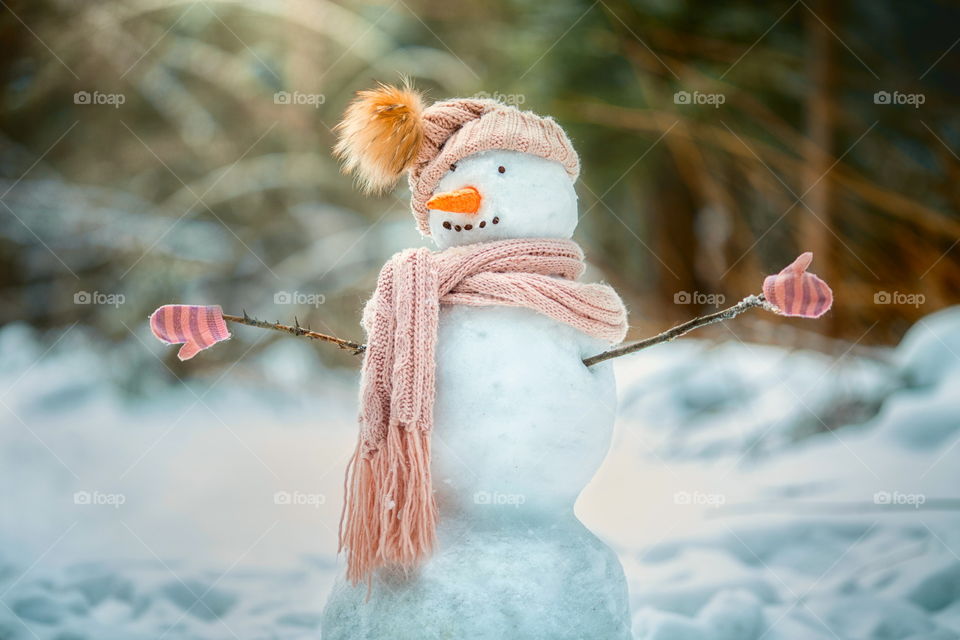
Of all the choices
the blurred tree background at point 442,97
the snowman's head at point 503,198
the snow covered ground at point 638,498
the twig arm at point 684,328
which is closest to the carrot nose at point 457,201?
the snowman's head at point 503,198

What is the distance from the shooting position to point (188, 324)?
1.02 meters

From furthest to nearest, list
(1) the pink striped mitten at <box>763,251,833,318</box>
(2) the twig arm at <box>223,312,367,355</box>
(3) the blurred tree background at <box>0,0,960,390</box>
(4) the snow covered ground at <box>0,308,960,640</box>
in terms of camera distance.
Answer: (3) the blurred tree background at <box>0,0,960,390</box> < (4) the snow covered ground at <box>0,308,960,640</box> < (2) the twig arm at <box>223,312,367,355</box> < (1) the pink striped mitten at <box>763,251,833,318</box>

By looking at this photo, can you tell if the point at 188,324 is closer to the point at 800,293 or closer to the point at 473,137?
the point at 473,137

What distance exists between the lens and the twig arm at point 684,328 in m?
0.95

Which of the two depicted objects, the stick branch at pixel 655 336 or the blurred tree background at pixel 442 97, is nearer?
the stick branch at pixel 655 336

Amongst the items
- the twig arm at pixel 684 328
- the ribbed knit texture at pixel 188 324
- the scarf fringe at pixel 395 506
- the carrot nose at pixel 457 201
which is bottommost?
the scarf fringe at pixel 395 506

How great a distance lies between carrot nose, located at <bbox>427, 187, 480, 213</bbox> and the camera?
1.04 meters

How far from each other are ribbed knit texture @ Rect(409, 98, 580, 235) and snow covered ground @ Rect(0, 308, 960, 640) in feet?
2.32

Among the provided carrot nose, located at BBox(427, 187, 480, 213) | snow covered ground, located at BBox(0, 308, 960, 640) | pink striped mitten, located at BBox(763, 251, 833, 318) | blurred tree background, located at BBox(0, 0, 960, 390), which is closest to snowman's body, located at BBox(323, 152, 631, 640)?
carrot nose, located at BBox(427, 187, 480, 213)

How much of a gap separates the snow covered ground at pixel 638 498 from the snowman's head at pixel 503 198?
2.25 ft

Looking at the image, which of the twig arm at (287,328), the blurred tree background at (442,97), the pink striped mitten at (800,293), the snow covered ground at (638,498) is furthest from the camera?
the blurred tree background at (442,97)

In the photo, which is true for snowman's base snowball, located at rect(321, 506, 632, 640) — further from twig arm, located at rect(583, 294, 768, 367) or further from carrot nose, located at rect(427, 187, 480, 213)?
carrot nose, located at rect(427, 187, 480, 213)

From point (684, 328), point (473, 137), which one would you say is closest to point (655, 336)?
point (684, 328)

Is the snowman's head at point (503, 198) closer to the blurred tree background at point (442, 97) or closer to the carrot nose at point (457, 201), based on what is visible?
the carrot nose at point (457, 201)
